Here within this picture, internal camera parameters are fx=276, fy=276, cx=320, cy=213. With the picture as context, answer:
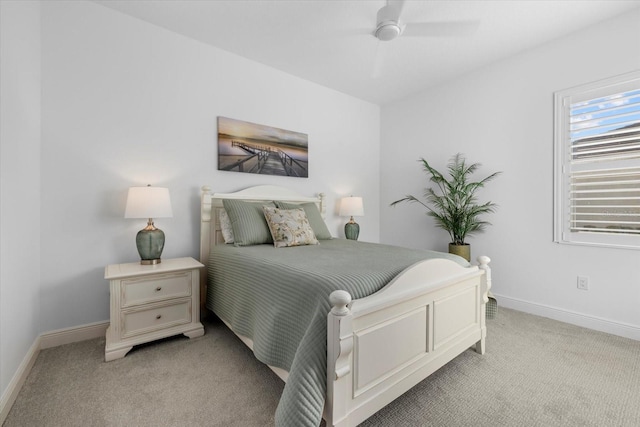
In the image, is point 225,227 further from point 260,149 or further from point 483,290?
point 483,290

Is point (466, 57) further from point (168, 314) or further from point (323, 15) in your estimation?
point (168, 314)

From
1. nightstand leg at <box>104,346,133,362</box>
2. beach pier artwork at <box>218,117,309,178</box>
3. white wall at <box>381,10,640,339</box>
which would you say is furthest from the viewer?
beach pier artwork at <box>218,117,309,178</box>

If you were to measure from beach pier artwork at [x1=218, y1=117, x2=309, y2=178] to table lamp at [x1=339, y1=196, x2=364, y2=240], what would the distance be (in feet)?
2.02

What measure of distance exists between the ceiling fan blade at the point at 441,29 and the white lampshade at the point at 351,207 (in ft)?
5.98

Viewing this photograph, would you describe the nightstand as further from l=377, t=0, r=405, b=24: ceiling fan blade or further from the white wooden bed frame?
l=377, t=0, r=405, b=24: ceiling fan blade

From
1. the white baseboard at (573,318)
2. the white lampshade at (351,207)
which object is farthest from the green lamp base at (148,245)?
the white baseboard at (573,318)

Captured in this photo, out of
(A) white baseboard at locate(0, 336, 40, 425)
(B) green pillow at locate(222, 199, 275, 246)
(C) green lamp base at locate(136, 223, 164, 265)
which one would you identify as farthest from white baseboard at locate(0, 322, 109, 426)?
(B) green pillow at locate(222, 199, 275, 246)

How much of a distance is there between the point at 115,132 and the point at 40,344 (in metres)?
1.65

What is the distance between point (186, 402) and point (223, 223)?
4.71 feet

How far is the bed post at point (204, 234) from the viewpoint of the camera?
2.56 metres

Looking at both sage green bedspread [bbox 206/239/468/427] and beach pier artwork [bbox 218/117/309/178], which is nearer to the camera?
sage green bedspread [bbox 206/239/468/427]

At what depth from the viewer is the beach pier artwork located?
2.81 m

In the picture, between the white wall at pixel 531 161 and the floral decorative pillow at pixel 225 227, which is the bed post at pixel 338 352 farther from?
the white wall at pixel 531 161

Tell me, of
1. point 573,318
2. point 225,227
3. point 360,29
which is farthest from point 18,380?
point 573,318
